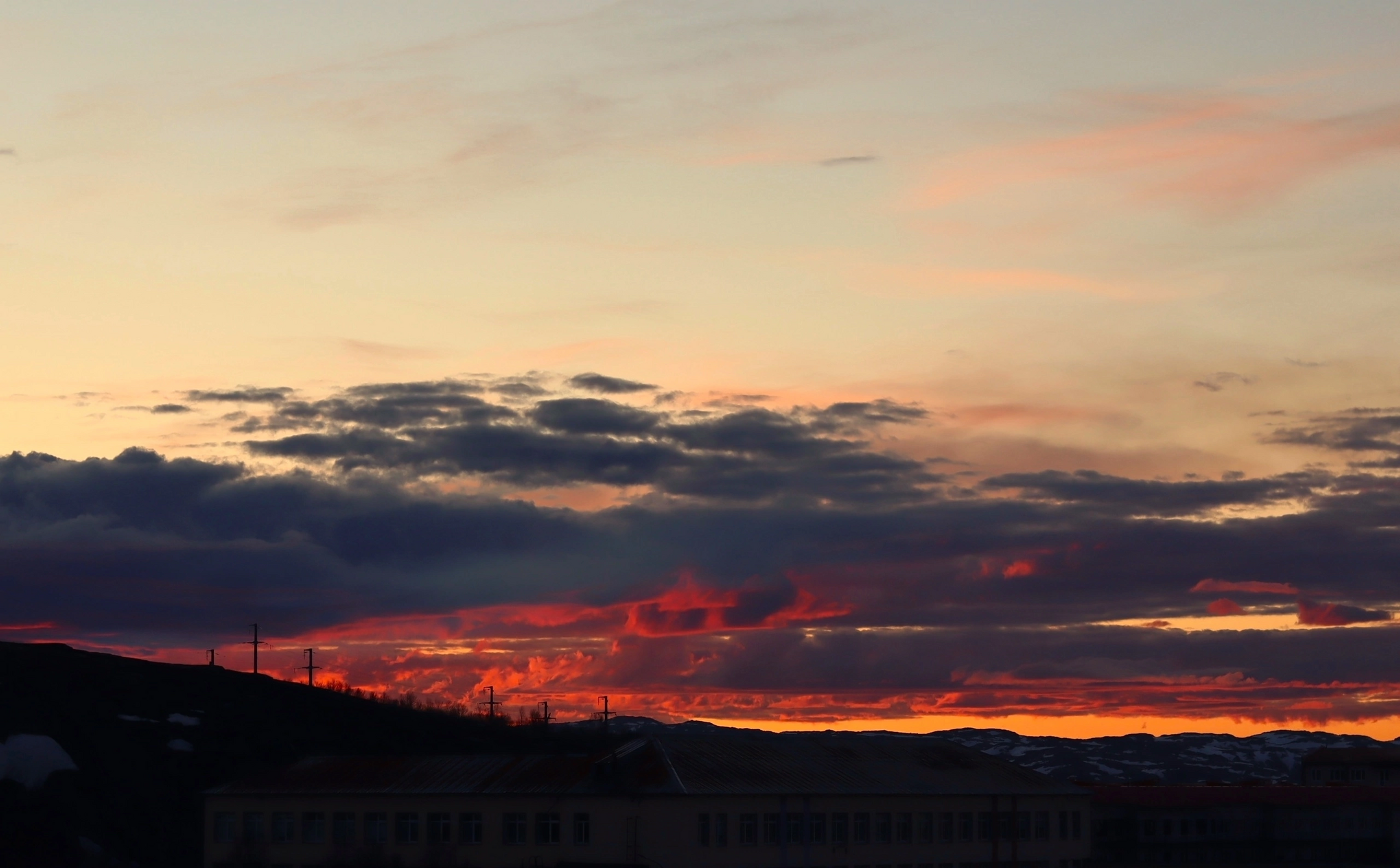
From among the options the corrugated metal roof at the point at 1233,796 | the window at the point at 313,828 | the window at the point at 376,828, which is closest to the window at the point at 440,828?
the window at the point at 376,828

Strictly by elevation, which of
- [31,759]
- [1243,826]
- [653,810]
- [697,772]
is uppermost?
[697,772]

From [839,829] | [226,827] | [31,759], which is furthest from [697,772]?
[31,759]

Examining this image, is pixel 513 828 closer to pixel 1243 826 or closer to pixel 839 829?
pixel 839 829

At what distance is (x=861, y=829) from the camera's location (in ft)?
341

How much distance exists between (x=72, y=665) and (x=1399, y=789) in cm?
13770

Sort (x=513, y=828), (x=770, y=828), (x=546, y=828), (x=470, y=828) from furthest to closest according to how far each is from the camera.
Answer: (x=770, y=828) < (x=470, y=828) < (x=513, y=828) < (x=546, y=828)

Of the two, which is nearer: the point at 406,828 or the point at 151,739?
the point at 406,828

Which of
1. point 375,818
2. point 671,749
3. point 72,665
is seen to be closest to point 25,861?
point 375,818

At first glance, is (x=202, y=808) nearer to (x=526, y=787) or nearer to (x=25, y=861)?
(x=25, y=861)

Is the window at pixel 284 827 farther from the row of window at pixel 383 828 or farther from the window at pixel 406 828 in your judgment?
the window at pixel 406 828

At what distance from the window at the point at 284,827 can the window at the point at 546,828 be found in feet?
61.6

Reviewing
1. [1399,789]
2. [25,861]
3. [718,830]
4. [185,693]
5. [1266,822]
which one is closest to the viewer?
[718,830]

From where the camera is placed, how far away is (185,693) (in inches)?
6816

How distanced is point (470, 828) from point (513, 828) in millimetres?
3248
